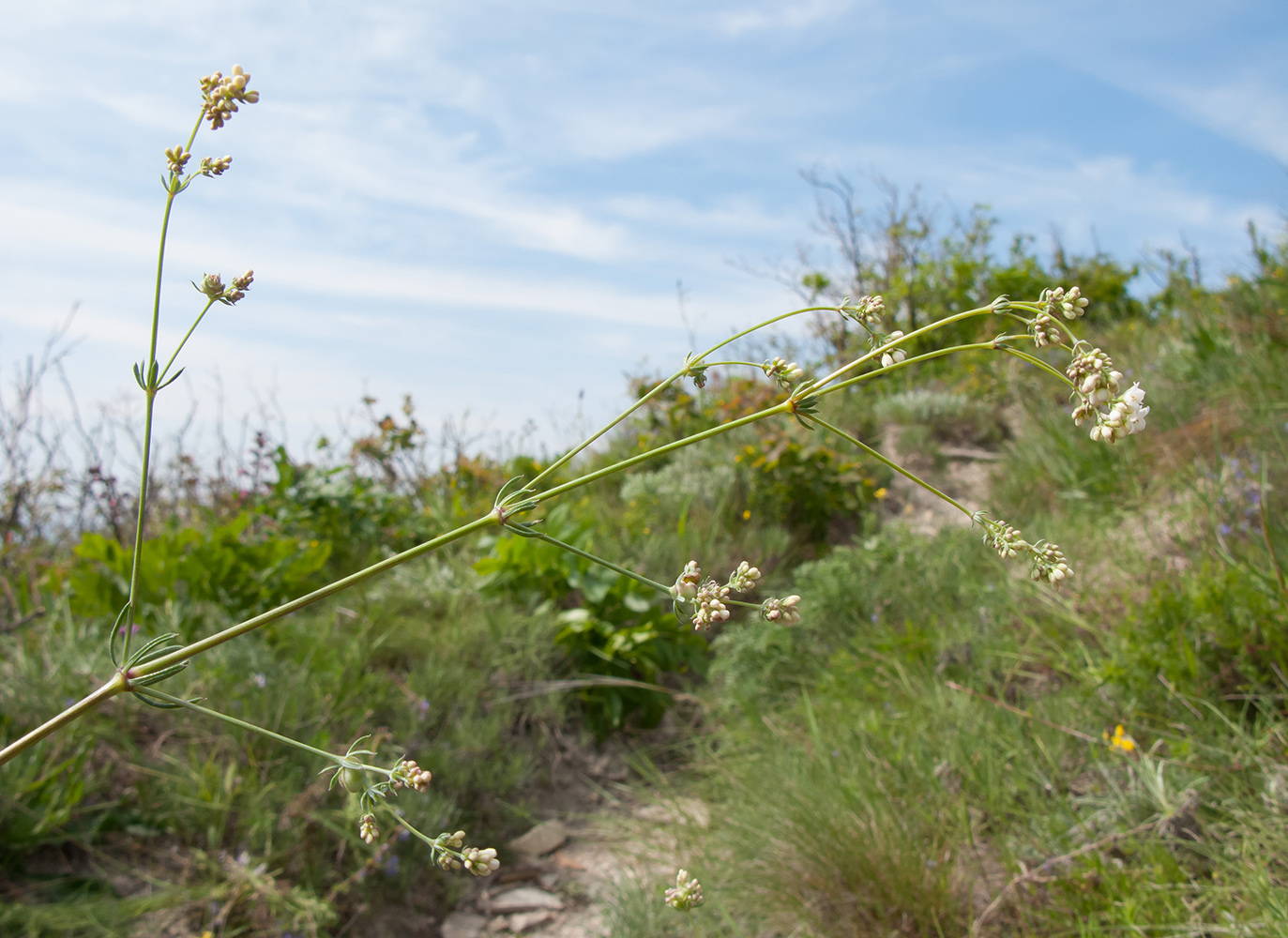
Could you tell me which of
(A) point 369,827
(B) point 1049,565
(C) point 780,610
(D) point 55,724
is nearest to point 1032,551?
(B) point 1049,565

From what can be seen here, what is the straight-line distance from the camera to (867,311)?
97cm

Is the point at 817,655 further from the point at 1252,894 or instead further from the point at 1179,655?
the point at 1252,894

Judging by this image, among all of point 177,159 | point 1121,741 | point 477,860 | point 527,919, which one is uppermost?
point 177,159

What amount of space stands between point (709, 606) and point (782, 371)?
11.6 inches

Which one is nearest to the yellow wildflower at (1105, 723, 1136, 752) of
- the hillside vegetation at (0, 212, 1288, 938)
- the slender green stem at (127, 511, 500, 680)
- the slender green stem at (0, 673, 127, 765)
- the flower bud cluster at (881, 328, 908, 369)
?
the hillside vegetation at (0, 212, 1288, 938)

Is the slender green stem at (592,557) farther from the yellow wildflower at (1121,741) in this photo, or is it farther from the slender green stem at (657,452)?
the yellow wildflower at (1121,741)

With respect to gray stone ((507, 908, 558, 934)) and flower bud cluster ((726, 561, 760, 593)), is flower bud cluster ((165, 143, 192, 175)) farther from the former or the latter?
gray stone ((507, 908, 558, 934))

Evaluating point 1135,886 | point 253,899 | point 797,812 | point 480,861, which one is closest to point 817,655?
point 797,812

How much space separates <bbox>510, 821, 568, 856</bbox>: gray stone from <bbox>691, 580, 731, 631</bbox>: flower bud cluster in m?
2.83

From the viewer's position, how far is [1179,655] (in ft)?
8.80

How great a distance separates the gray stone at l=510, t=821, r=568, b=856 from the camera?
336 centimetres

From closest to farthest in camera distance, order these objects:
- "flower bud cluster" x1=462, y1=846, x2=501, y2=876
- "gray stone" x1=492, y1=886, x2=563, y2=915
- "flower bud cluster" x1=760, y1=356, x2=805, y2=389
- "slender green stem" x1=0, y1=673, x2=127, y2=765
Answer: "slender green stem" x1=0, y1=673, x2=127, y2=765 → "flower bud cluster" x1=462, y1=846, x2=501, y2=876 → "flower bud cluster" x1=760, y1=356, x2=805, y2=389 → "gray stone" x1=492, y1=886, x2=563, y2=915

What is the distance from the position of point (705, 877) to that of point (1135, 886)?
119 centimetres

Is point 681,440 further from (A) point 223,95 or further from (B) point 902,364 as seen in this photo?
(A) point 223,95
